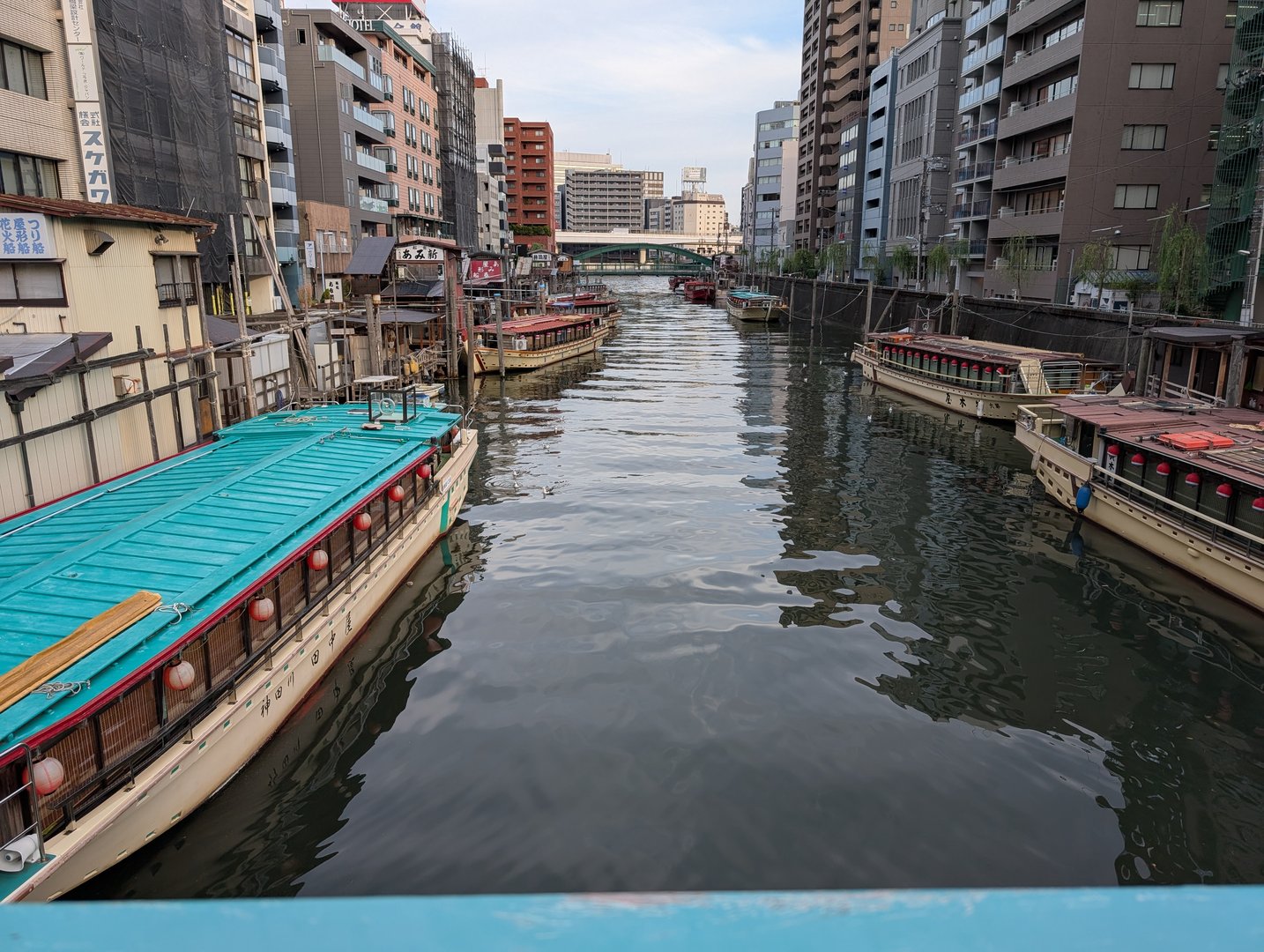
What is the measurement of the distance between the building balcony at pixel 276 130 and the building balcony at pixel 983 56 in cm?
5572

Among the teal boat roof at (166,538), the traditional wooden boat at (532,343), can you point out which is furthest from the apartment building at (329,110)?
the teal boat roof at (166,538)

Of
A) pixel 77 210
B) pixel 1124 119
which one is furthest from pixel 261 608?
pixel 1124 119

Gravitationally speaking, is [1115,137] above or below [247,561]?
above

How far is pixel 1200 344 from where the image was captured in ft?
98.1


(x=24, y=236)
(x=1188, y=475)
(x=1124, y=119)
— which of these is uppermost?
(x=1124, y=119)

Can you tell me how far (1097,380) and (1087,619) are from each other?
2416cm

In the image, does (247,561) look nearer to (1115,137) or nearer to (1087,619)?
(1087,619)

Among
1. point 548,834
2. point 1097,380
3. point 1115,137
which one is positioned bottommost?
point 548,834

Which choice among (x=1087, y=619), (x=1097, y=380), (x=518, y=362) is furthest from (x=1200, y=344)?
(x=518, y=362)

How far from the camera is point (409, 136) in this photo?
295 feet

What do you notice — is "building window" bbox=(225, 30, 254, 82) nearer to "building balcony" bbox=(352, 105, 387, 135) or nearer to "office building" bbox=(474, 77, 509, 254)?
"building balcony" bbox=(352, 105, 387, 135)

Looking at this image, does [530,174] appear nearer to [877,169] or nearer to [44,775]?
[877,169]

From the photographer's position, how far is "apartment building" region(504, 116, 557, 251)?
185500 millimetres

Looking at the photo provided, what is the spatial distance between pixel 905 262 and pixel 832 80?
60629mm
